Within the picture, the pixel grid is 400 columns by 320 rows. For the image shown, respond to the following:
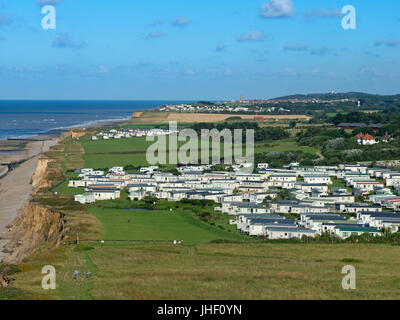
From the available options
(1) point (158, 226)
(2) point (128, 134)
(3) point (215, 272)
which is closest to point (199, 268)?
(3) point (215, 272)

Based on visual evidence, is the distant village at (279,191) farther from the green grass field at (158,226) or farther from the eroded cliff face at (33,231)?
the eroded cliff face at (33,231)

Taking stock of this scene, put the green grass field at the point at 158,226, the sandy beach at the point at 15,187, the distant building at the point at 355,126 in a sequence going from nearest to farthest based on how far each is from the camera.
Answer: the green grass field at the point at 158,226, the sandy beach at the point at 15,187, the distant building at the point at 355,126

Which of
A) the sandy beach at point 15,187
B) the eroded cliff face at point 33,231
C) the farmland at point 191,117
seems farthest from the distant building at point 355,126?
the eroded cliff face at point 33,231

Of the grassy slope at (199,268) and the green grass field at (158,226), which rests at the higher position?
the green grass field at (158,226)

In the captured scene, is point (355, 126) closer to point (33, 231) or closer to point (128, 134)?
point (128, 134)

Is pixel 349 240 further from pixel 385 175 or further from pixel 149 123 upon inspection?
pixel 149 123

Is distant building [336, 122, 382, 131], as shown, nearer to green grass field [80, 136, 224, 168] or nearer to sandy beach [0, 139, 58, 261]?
green grass field [80, 136, 224, 168]
